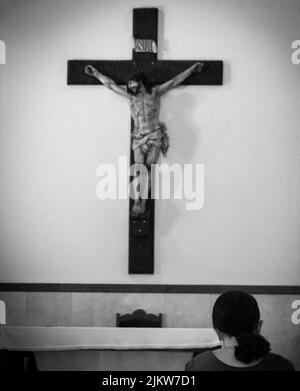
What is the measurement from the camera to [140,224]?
172 inches

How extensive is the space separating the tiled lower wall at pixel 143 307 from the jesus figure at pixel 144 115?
0.69 metres

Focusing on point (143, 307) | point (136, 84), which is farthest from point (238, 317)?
point (136, 84)

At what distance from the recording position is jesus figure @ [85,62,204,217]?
14.0ft

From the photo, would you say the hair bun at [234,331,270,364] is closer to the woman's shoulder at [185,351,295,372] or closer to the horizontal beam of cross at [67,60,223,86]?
the woman's shoulder at [185,351,295,372]

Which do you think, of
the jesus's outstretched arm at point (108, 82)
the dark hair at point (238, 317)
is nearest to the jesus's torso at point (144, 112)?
the jesus's outstretched arm at point (108, 82)

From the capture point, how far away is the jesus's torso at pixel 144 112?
426cm

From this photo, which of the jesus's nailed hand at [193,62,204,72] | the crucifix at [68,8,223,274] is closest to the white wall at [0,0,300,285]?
the crucifix at [68,8,223,274]

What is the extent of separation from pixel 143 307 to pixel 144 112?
4.82 feet

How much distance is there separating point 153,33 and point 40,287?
2.14 metres

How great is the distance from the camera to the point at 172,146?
14.6 feet

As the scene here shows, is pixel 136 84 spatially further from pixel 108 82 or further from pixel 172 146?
pixel 172 146

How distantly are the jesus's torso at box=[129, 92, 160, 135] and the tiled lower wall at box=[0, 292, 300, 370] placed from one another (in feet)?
4.14

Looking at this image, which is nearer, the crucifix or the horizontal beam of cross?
the crucifix
